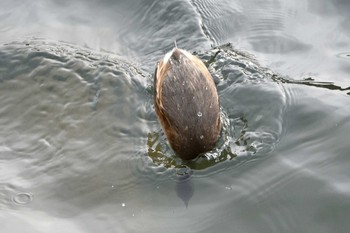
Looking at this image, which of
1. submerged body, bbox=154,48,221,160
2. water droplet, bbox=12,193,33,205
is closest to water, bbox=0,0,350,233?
water droplet, bbox=12,193,33,205

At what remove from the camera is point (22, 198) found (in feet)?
23.3

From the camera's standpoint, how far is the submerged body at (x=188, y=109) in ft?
24.4

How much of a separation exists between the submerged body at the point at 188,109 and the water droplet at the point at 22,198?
1.84 meters

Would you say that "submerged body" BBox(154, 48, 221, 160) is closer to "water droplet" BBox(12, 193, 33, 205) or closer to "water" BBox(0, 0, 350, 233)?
"water" BBox(0, 0, 350, 233)

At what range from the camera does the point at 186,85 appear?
755cm

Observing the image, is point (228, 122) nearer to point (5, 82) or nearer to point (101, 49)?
point (101, 49)

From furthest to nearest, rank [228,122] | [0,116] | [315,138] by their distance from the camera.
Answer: [0,116]
[228,122]
[315,138]

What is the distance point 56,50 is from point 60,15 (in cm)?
95

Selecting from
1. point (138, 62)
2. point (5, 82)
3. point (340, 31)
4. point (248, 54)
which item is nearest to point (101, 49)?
point (138, 62)

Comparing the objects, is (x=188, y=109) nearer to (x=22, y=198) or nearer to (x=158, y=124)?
(x=158, y=124)

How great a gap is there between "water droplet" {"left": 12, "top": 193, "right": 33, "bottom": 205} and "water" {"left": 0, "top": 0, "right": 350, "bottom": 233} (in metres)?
0.02

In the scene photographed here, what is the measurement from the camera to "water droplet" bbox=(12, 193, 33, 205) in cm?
704

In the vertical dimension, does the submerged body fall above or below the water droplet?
above

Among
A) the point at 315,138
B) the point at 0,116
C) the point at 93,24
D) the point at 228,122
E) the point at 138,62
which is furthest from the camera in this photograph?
the point at 93,24
